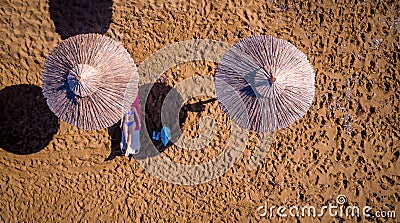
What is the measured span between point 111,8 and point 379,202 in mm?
6552

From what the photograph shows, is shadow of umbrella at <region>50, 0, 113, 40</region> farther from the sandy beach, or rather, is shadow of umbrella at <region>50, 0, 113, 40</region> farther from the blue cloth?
the blue cloth

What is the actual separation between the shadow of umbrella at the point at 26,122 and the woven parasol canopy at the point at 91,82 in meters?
1.18

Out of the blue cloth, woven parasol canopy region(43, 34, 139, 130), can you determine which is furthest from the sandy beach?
woven parasol canopy region(43, 34, 139, 130)

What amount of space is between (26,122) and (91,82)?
2.22m

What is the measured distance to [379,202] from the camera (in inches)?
300

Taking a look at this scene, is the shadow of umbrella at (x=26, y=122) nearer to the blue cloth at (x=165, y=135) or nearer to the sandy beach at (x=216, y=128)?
the sandy beach at (x=216, y=128)

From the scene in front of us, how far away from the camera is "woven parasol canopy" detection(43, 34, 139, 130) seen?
623 cm

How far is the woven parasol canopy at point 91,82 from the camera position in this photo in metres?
6.23

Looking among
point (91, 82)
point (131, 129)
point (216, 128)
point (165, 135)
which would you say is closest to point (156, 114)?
point (165, 135)

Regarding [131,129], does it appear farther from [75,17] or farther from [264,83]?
[264,83]

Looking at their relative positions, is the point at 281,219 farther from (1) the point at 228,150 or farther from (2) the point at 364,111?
(2) the point at 364,111

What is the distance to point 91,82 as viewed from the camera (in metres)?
6.12

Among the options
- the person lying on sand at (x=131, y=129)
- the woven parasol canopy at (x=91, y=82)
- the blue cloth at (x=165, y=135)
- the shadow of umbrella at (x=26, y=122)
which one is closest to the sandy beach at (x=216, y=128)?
the shadow of umbrella at (x=26, y=122)

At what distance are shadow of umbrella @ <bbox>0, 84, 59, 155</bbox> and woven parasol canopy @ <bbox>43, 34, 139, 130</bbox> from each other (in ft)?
3.86
